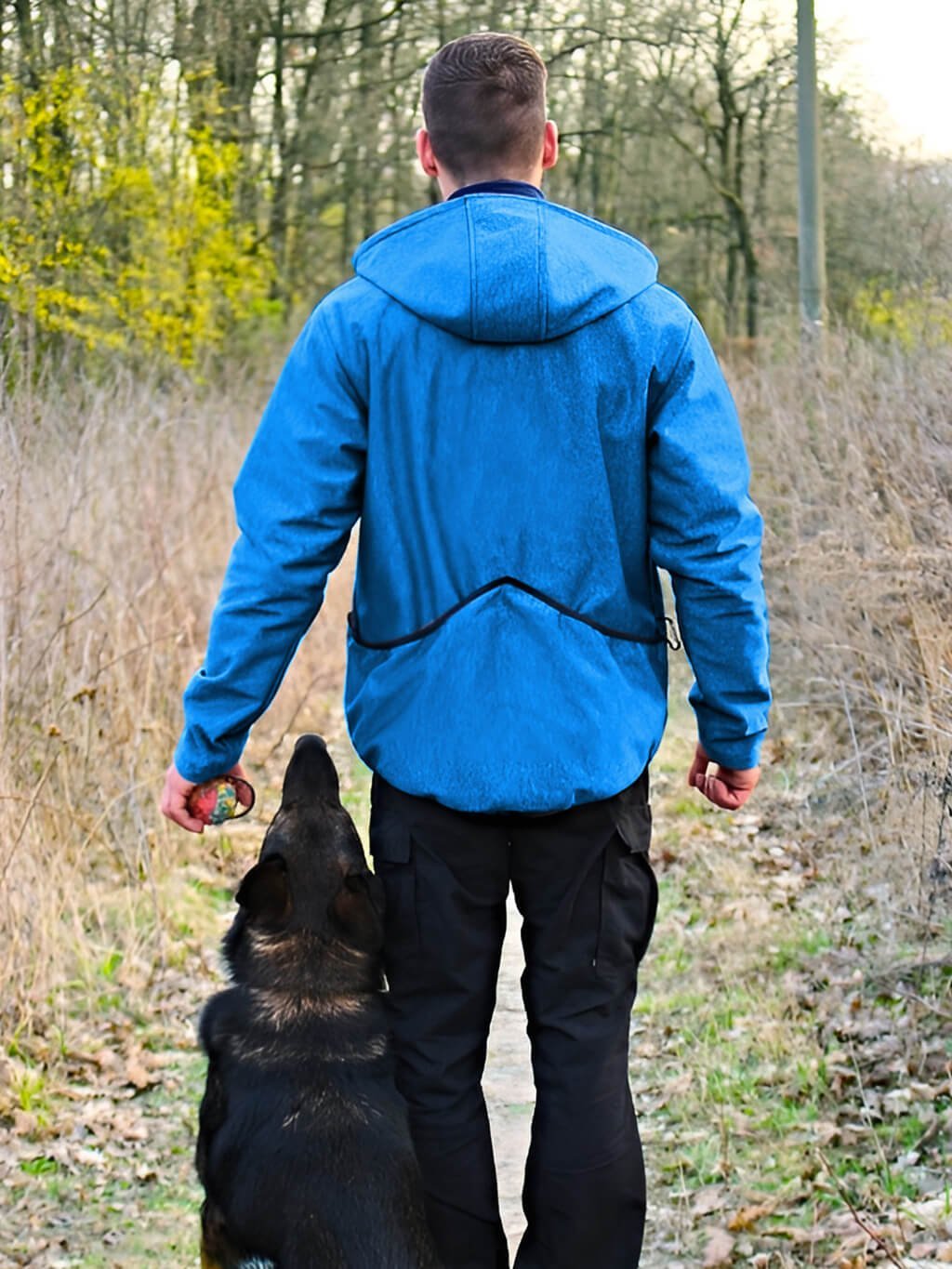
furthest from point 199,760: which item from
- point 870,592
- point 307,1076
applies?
point 870,592

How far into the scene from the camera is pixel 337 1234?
8.81 ft

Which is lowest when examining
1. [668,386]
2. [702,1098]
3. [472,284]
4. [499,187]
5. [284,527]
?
[702,1098]

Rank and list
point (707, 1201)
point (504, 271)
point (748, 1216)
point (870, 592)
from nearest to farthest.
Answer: point (504, 271)
point (748, 1216)
point (707, 1201)
point (870, 592)

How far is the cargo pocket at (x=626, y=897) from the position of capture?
2.96m

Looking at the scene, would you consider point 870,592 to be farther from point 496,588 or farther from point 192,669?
point 496,588

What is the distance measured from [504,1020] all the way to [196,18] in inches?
527

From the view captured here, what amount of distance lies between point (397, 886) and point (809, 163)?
13.0 m

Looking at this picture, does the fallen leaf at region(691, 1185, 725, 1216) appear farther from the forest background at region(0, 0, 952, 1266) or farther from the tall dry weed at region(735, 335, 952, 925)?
the tall dry weed at region(735, 335, 952, 925)

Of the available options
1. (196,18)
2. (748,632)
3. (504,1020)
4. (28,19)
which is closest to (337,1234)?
(748,632)

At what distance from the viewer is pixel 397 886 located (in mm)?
2996

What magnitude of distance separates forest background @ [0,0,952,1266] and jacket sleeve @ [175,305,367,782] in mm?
1683

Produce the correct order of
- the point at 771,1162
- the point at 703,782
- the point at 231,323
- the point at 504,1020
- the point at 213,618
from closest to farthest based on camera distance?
the point at 213,618
the point at 703,782
the point at 771,1162
the point at 504,1020
the point at 231,323

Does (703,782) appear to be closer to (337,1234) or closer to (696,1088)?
(337,1234)

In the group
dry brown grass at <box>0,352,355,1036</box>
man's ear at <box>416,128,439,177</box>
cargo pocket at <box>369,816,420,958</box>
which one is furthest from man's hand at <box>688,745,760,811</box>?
dry brown grass at <box>0,352,355,1036</box>
